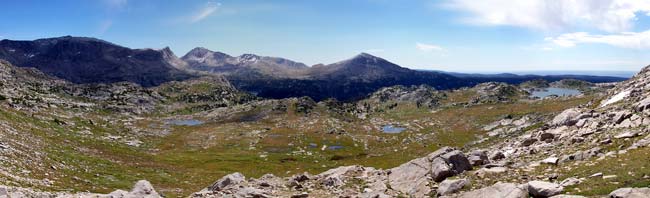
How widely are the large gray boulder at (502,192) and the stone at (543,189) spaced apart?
628mm

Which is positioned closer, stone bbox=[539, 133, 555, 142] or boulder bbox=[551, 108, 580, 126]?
stone bbox=[539, 133, 555, 142]

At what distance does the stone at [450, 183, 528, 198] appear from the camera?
28109mm

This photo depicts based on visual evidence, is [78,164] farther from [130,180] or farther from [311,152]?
[311,152]

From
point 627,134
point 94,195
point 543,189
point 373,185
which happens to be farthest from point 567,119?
point 94,195

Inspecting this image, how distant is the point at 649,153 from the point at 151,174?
91.0 meters

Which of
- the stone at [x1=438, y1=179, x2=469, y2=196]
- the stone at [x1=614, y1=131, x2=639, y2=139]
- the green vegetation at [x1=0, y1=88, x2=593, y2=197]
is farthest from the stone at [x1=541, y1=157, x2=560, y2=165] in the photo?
the green vegetation at [x1=0, y1=88, x2=593, y2=197]

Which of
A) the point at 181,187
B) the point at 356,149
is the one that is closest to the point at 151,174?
the point at 181,187

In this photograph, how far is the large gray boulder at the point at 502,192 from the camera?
92.2 ft

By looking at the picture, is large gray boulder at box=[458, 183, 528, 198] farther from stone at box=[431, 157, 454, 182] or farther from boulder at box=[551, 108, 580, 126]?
boulder at box=[551, 108, 580, 126]

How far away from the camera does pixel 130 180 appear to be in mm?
82250

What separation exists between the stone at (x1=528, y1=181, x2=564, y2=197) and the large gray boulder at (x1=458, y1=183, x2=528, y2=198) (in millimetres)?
628

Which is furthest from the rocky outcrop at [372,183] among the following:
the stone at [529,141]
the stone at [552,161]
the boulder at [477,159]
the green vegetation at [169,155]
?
the green vegetation at [169,155]

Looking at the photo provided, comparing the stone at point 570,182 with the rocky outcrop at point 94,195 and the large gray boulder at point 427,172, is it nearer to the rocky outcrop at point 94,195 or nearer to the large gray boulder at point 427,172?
the large gray boulder at point 427,172

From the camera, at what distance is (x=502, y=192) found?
29.0 metres
